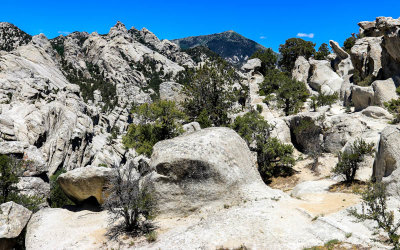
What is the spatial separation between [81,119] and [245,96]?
51.9m

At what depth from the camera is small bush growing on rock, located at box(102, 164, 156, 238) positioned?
19.0m

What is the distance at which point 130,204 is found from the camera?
19.0m

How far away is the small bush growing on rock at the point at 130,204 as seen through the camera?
19.0 m

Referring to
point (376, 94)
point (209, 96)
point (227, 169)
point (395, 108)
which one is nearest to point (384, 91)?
point (376, 94)

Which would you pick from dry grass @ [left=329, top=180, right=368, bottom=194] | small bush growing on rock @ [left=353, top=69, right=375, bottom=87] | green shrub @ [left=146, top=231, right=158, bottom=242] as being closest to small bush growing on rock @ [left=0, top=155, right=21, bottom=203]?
green shrub @ [left=146, top=231, right=158, bottom=242]

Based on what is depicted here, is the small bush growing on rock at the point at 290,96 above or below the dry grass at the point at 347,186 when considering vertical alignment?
above

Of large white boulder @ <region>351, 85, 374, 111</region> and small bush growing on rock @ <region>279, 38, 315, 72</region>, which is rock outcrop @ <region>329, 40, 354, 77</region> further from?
large white boulder @ <region>351, 85, 374, 111</region>

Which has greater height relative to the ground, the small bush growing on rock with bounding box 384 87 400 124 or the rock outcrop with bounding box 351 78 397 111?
the rock outcrop with bounding box 351 78 397 111

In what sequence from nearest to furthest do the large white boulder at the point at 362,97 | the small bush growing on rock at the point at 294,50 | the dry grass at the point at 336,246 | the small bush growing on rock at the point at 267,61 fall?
the dry grass at the point at 336,246 → the large white boulder at the point at 362,97 → the small bush growing on rock at the point at 294,50 → the small bush growing on rock at the point at 267,61

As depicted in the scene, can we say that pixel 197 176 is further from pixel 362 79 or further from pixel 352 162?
pixel 362 79

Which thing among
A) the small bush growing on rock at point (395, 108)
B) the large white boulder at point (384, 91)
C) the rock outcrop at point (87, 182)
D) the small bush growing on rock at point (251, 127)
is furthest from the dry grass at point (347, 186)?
the large white boulder at point (384, 91)

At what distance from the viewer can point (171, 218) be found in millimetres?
21094

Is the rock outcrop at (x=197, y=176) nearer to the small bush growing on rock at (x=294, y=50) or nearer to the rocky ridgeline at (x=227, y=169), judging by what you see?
the rocky ridgeline at (x=227, y=169)

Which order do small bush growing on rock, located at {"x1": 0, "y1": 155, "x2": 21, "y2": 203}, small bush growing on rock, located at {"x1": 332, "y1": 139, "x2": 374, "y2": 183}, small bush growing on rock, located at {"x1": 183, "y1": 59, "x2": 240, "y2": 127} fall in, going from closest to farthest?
1. small bush growing on rock, located at {"x1": 0, "y1": 155, "x2": 21, "y2": 203}
2. small bush growing on rock, located at {"x1": 332, "y1": 139, "x2": 374, "y2": 183}
3. small bush growing on rock, located at {"x1": 183, "y1": 59, "x2": 240, "y2": 127}
